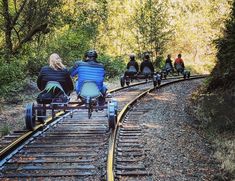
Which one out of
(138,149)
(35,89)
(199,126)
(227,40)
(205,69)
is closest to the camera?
(138,149)

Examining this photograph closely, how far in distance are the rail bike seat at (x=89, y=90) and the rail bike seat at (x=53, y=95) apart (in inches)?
17.0

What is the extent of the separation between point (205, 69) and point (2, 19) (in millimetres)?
25204

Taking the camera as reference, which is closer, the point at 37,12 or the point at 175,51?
the point at 37,12

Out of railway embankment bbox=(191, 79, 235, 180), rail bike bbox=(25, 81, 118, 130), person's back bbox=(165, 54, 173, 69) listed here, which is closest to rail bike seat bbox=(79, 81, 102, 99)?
rail bike bbox=(25, 81, 118, 130)

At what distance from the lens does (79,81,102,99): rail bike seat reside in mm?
10095

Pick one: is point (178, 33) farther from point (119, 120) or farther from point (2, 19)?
point (119, 120)

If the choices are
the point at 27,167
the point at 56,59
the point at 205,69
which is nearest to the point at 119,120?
the point at 56,59

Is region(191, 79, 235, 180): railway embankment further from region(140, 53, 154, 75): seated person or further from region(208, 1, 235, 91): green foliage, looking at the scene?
region(140, 53, 154, 75): seated person

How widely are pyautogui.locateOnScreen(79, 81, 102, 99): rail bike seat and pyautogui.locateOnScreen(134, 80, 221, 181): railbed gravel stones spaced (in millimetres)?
1471

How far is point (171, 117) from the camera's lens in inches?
470

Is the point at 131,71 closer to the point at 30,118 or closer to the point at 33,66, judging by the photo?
the point at 33,66

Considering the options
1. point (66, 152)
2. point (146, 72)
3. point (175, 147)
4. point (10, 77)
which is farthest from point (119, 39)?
point (66, 152)

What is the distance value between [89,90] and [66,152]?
2.56m

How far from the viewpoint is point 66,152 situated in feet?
25.7
